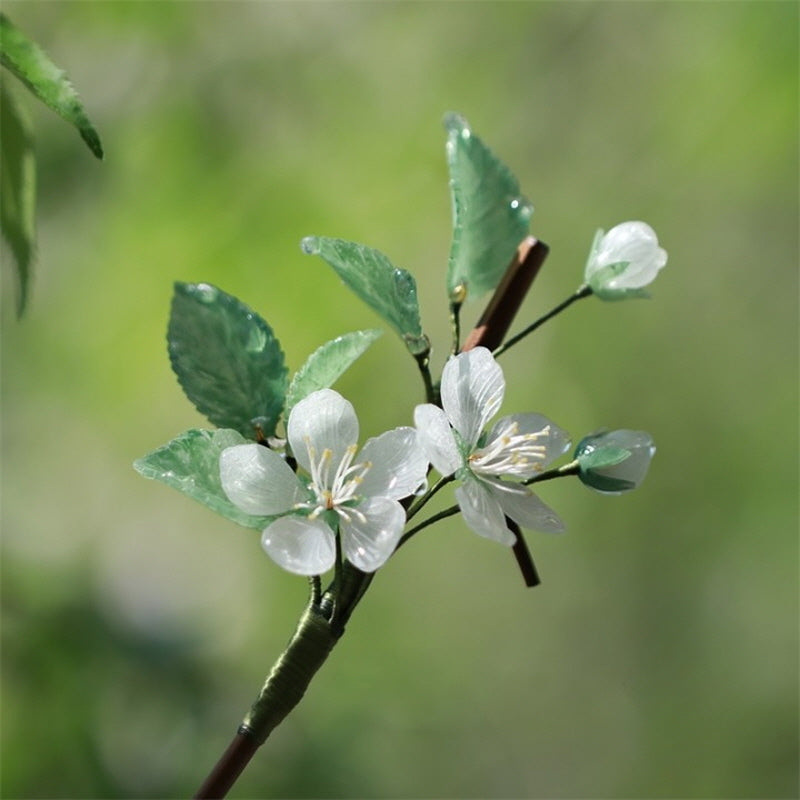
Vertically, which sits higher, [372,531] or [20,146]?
[20,146]

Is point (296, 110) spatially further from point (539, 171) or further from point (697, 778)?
point (697, 778)

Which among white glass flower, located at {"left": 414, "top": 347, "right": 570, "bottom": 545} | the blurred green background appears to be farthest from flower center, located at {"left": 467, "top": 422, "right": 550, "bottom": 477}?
the blurred green background

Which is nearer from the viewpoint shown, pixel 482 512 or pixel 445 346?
pixel 482 512

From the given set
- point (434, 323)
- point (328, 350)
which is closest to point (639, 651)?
point (434, 323)

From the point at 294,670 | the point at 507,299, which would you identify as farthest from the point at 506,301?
the point at 294,670

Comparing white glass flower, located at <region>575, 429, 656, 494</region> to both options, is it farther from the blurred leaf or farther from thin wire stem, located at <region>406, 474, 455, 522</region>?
the blurred leaf

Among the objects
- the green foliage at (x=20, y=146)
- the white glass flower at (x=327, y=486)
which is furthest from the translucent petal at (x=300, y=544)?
the green foliage at (x=20, y=146)

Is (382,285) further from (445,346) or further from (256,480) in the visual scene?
(445,346)

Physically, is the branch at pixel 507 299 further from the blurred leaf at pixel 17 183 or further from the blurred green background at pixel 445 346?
the blurred green background at pixel 445 346
